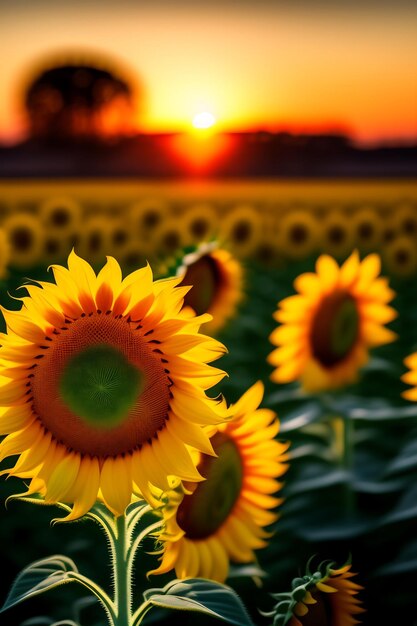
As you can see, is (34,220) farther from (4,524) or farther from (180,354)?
(180,354)

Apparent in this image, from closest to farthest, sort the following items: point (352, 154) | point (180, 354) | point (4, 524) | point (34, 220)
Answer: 1. point (180, 354)
2. point (4, 524)
3. point (34, 220)
4. point (352, 154)

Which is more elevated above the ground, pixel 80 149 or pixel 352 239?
pixel 80 149

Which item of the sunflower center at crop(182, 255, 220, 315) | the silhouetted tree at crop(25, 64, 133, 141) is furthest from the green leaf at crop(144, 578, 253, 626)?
the silhouetted tree at crop(25, 64, 133, 141)

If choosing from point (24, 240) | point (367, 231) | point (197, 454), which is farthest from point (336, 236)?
point (197, 454)

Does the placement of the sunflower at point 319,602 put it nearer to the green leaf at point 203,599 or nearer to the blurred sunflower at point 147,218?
the green leaf at point 203,599

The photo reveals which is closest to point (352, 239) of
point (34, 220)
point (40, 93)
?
point (34, 220)

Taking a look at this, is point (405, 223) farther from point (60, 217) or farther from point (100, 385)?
point (100, 385)

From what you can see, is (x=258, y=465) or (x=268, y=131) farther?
(x=268, y=131)

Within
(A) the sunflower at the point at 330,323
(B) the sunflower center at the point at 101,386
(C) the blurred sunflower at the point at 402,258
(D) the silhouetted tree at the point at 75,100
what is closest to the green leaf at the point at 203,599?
(B) the sunflower center at the point at 101,386

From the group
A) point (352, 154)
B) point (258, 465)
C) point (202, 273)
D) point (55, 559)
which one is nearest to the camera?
point (55, 559)
